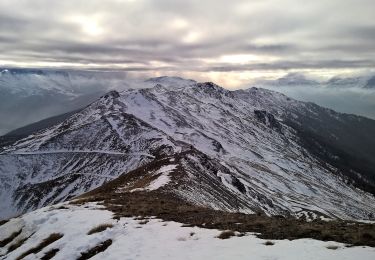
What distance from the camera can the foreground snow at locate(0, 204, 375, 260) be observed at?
1936cm

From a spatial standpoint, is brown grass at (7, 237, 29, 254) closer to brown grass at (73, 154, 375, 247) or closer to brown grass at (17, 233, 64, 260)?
brown grass at (17, 233, 64, 260)

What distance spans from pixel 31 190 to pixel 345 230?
607 ft

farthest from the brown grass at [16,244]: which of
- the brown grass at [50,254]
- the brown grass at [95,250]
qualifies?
the brown grass at [95,250]

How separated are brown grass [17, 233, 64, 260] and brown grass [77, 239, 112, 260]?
5.13m

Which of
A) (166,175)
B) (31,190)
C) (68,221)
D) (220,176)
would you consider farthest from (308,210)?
(68,221)

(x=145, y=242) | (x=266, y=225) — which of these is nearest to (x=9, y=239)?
(x=145, y=242)

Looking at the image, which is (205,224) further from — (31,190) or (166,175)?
(31,190)

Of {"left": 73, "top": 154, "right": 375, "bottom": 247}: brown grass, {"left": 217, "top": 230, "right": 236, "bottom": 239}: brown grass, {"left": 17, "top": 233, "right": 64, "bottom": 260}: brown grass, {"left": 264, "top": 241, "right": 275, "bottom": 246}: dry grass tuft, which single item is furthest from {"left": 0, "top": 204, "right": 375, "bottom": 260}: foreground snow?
{"left": 73, "top": 154, "right": 375, "bottom": 247}: brown grass

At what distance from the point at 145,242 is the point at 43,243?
369 inches

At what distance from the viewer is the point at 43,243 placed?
96.0 ft

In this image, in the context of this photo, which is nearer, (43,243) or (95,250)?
(95,250)

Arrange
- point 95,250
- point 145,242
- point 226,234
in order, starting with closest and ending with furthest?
point 226,234
point 145,242
point 95,250

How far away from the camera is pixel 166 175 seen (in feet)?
262

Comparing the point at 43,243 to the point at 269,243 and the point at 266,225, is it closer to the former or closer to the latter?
the point at 266,225
